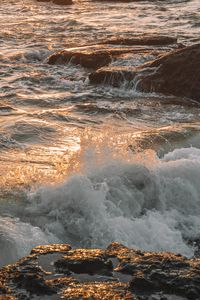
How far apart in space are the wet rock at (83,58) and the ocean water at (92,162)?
27 centimetres

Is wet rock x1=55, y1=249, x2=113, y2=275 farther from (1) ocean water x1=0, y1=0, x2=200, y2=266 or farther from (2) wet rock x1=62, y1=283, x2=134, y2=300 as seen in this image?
(1) ocean water x1=0, y1=0, x2=200, y2=266

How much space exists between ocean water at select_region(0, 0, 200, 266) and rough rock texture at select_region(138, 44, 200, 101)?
329mm

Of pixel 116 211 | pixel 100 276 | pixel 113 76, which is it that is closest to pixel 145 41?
pixel 113 76

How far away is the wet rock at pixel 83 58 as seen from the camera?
49.4ft

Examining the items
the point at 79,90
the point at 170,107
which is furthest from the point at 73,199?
the point at 79,90

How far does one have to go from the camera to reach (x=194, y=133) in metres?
9.72

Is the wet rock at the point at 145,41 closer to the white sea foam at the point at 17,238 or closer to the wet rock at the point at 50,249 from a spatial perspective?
the white sea foam at the point at 17,238

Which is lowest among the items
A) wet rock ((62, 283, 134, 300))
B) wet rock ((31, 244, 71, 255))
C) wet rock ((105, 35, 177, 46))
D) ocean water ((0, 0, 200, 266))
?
ocean water ((0, 0, 200, 266))

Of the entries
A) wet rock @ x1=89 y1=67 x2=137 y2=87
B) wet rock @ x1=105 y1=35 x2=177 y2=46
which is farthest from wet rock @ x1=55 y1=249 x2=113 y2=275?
wet rock @ x1=105 y1=35 x2=177 y2=46

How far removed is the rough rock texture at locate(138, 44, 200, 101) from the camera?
41.4ft

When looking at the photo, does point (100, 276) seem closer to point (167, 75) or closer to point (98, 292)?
point (98, 292)

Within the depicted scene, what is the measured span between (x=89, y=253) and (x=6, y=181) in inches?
109

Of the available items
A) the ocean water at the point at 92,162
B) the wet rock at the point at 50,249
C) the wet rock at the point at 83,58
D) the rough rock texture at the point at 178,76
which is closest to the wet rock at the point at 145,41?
the ocean water at the point at 92,162

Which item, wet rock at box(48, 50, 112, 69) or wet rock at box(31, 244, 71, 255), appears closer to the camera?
wet rock at box(31, 244, 71, 255)
